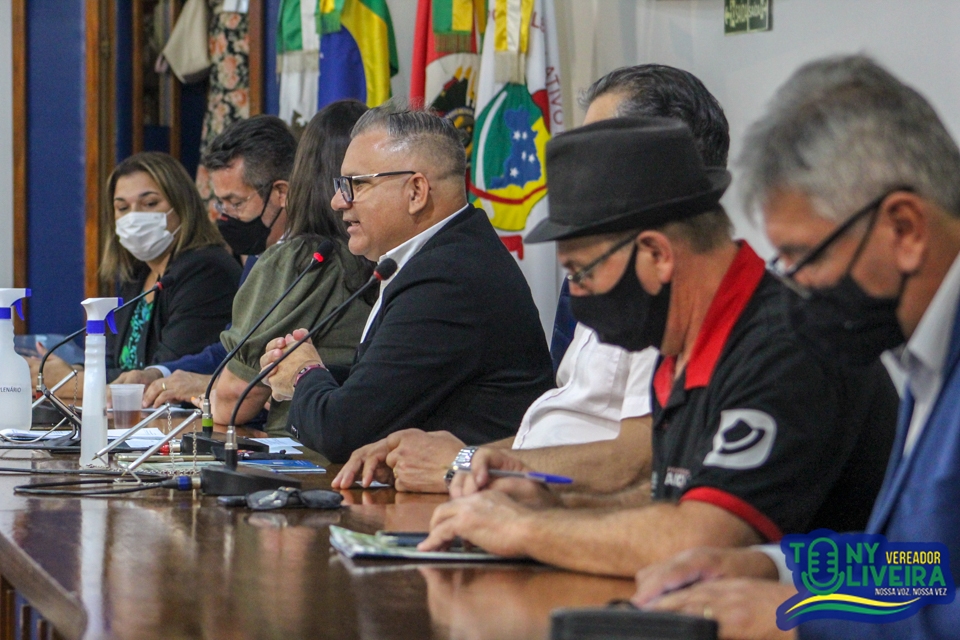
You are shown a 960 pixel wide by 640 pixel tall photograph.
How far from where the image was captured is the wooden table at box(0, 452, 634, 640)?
44.4 inches

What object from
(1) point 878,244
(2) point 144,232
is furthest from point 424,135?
(2) point 144,232

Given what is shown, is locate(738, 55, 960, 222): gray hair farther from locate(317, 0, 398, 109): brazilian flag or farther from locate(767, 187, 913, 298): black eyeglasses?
locate(317, 0, 398, 109): brazilian flag

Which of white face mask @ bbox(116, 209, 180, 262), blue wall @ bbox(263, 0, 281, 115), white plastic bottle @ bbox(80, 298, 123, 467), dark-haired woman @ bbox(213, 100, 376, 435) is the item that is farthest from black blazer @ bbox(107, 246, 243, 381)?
white plastic bottle @ bbox(80, 298, 123, 467)

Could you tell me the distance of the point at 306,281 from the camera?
3.03 meters

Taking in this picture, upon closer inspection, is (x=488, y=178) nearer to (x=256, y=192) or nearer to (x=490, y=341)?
(x=256, y=192)

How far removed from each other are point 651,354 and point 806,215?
72 cm

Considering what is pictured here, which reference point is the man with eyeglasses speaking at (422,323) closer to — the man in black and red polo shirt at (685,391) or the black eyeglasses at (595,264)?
the man in black and red polo shirt at (685,391)

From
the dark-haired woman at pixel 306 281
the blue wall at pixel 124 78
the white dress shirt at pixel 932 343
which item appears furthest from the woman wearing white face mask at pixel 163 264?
the white dress shirt at pixel 932 343

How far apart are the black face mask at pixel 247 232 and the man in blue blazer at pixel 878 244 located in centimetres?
271

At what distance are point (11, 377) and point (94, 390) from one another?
0.57m

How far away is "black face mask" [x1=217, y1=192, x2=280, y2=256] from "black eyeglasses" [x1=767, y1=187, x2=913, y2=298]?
2.66 meters

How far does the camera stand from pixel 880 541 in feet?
4.03

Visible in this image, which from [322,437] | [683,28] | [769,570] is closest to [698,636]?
[769,570]

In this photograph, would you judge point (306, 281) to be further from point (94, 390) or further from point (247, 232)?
point (94, 390)
